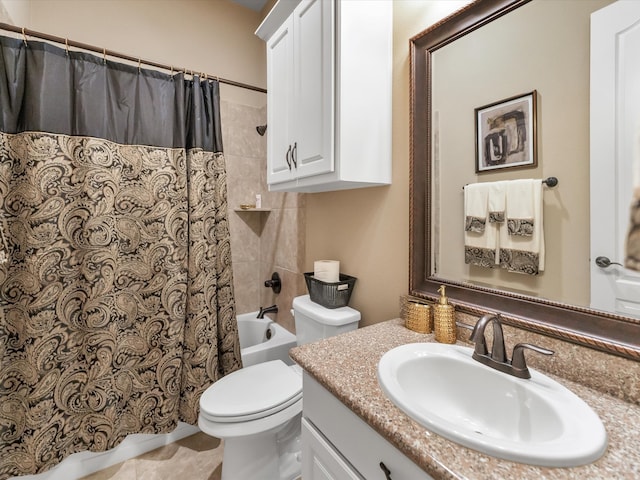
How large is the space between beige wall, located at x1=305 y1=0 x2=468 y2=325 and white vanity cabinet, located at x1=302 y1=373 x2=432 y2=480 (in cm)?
57

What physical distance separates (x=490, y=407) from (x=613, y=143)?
0.72 metres

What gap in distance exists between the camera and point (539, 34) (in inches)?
32.6

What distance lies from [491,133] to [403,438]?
0.91 metres

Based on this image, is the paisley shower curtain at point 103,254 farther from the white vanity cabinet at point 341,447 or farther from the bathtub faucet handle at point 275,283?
the white vanity cabinet at point 341,447

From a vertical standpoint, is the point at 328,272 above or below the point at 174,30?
below

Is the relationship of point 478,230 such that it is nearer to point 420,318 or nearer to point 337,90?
point 420,318

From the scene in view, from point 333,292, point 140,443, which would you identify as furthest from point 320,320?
point 140,443

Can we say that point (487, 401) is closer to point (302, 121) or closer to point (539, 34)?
point (539, 34)

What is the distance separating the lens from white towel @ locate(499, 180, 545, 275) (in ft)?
2.74

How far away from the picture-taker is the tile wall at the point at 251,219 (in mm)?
2188

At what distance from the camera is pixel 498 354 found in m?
0.77

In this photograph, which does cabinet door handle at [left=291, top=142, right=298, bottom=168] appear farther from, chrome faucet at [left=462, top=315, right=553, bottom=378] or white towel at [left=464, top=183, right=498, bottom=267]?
chrome faucet at [left=462, top=315, right=553, bottom=378]

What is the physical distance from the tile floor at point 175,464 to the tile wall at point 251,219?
843 millimetres

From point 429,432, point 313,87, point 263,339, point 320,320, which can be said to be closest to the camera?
point 429,432
